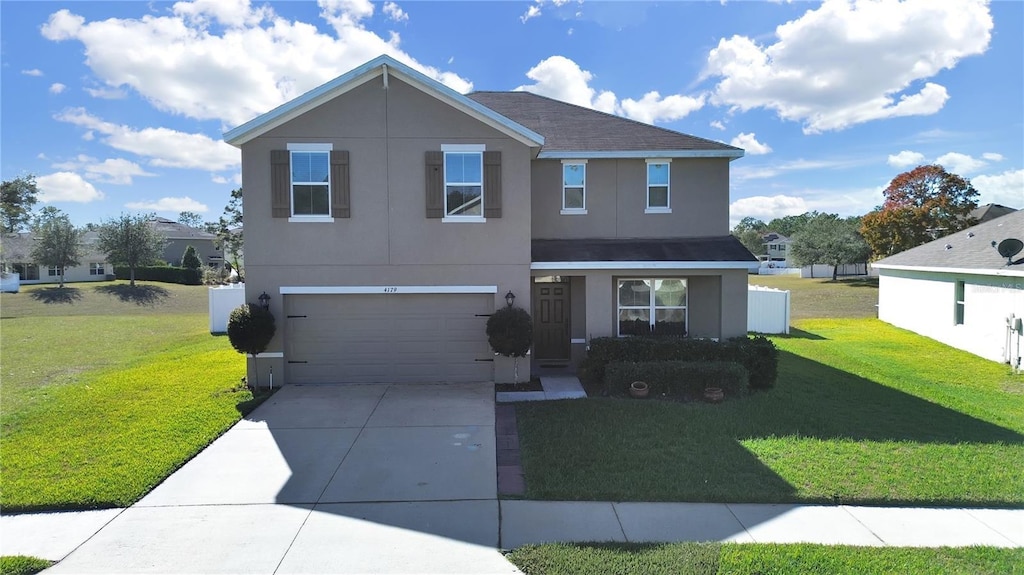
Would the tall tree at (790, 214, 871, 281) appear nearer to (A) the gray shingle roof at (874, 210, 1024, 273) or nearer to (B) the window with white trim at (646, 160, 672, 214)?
(A) the gray shingle roof at (874, 210, 1024, 273)

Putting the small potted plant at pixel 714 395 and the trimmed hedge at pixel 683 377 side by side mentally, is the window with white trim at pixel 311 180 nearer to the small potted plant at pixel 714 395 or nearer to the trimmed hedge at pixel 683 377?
the trimmed hedge at pixel 683 377

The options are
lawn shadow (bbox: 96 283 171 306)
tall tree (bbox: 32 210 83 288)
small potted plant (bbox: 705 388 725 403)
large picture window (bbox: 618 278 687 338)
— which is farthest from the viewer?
tall tree (bbox: 32 210 83 288)

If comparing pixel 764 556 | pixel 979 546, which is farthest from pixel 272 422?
pixel 979 546

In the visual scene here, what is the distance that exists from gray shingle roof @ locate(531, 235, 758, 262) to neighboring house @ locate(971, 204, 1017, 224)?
37.6m

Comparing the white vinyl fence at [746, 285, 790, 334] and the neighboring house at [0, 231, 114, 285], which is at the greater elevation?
the neighboring house at [0, 231, 114, 285]

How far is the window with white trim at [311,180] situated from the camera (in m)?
10.4

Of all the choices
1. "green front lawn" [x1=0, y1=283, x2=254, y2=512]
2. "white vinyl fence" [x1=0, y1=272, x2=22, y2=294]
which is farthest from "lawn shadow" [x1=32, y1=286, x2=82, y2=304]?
"green front lawn" [x1=0, y1=283, x2=254, y2=512]

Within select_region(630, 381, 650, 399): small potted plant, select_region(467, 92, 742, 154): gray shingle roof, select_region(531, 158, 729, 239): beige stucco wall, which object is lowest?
select_region(630, 381, 650, 399): small potted plant

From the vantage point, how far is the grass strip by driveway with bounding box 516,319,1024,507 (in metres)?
5.86

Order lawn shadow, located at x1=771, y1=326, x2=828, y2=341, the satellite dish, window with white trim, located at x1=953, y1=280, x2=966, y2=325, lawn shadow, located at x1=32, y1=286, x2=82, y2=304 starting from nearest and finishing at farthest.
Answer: the satellite dish
window with white trim, located at x1=953, y1=280, x2=966, y2=325
lawn shadow, located at x1=771, y1=326, x2=828, y2=341
lawn shadow, located at x1=32, y1=286, x2=82, y2=304

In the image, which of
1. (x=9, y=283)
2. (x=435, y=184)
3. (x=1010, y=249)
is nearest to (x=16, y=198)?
(x=9, y=283)

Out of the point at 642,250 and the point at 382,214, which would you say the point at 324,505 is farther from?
the point at 642,250

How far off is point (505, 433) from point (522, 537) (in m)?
2.96

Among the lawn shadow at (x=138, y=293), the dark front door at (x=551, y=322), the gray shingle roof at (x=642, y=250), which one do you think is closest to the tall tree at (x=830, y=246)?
the gray shingle roof at (x=642, y=250)
